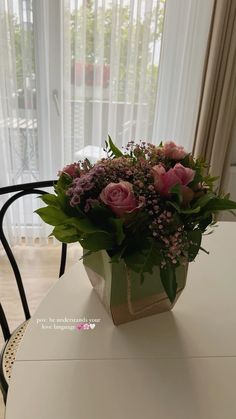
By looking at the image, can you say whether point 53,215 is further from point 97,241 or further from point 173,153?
point 173,153

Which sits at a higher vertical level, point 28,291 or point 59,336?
point 59,336

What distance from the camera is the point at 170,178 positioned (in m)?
0.64

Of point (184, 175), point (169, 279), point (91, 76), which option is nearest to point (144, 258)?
point (169, 279)

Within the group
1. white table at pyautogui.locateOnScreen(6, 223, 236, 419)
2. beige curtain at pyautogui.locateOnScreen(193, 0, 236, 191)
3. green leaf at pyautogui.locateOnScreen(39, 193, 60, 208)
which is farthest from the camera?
beige curtain at pyautogui.locateOnScreen(193, 0, 236, 191)

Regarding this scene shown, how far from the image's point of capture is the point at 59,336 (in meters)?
0.74

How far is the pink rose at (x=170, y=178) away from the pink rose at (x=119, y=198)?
0.06 metres

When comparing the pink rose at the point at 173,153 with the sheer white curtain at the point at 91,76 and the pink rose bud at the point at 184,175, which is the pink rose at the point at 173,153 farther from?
the sheer white curtain at the point at 91,76

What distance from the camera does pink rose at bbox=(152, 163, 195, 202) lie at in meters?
0.65

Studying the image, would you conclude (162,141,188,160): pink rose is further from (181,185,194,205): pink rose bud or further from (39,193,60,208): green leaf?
(39,193,60,208): green leaf

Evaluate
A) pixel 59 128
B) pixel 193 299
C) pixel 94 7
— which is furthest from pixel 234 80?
pixel 193 299

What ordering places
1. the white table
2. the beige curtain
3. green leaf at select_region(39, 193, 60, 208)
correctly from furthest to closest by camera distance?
1. the beige curtain
2. green leaf at select_region(39, 193, 60, 208)
3. the white table

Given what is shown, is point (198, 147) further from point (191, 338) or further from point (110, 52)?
point (191, 338)

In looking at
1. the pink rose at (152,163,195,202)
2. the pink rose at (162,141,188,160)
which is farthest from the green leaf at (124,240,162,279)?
the pink rose at (162,141,188,160)

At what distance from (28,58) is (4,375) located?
166cm
